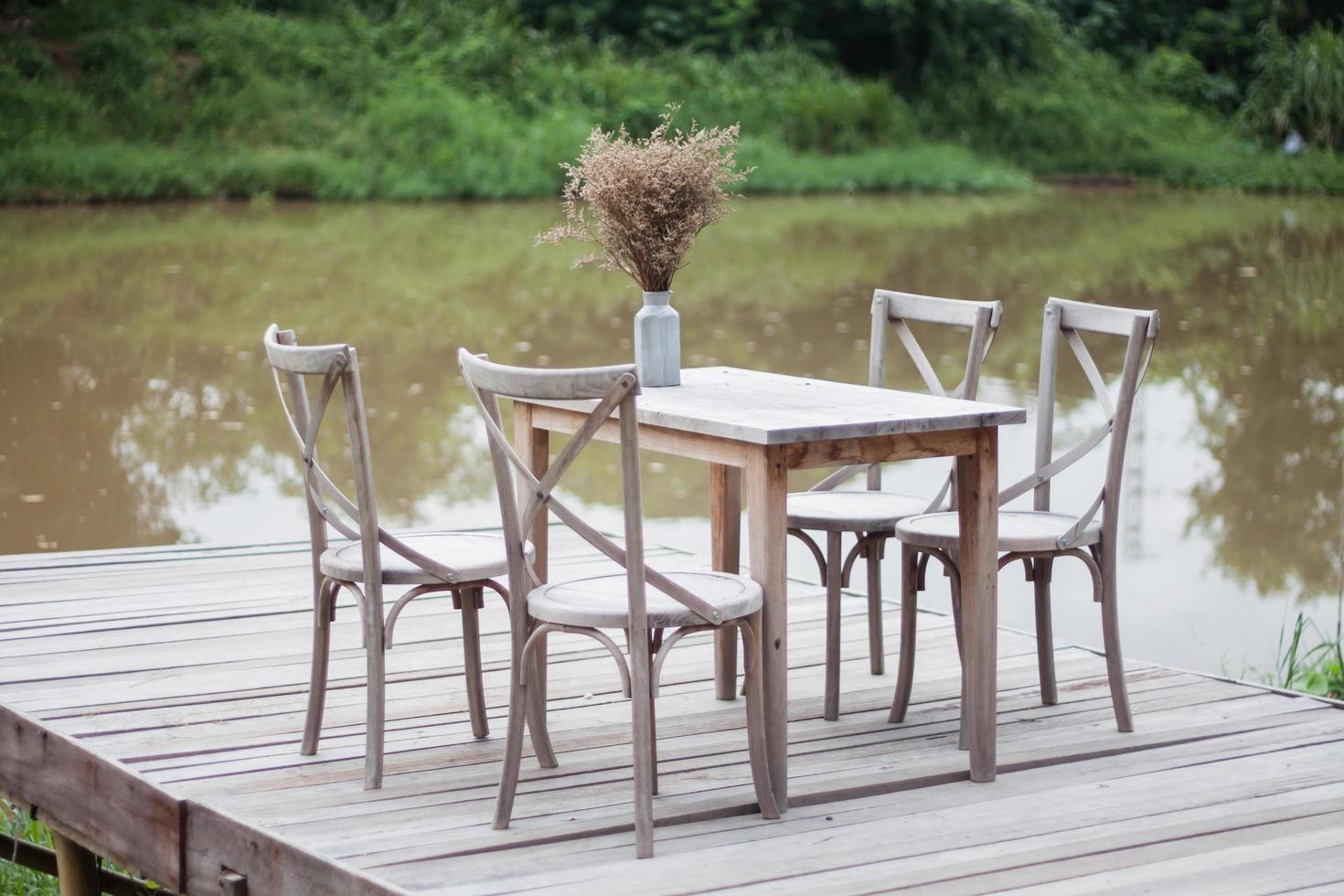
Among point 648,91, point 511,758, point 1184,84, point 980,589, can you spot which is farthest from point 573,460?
point 1184,84

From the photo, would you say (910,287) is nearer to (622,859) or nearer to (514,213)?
(514,213)

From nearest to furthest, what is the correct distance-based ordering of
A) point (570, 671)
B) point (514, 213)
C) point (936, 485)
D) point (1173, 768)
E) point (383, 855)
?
point (383, 855), point (1173, 768), point (570, 671), point (936, 485), point (514, 213)

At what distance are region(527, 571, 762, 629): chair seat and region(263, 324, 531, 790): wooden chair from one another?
26cm

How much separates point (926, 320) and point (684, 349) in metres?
7.34

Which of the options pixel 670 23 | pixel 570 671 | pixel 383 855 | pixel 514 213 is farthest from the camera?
pixel 670 23

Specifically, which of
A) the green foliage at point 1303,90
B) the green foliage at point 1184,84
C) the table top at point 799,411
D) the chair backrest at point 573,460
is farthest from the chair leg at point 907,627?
the green foliage at point 1184,84


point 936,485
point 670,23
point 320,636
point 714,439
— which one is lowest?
point 936,485

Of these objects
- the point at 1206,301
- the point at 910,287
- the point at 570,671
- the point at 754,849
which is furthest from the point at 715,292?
the point at 754,849

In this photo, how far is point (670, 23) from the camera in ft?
80.4

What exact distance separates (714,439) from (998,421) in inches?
22.1

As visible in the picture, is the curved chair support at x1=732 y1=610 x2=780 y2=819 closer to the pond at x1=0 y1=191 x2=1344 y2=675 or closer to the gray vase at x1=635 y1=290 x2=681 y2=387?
the gray vase at x1=635 y1=290 x2=681 y2=387

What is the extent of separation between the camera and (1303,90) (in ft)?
81.5

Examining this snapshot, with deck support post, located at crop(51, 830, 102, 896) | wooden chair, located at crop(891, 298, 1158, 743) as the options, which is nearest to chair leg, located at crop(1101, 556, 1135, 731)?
wooden chair, located at crop(891, 298, 1158, 743)

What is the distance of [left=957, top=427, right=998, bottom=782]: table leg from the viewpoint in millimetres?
3396
